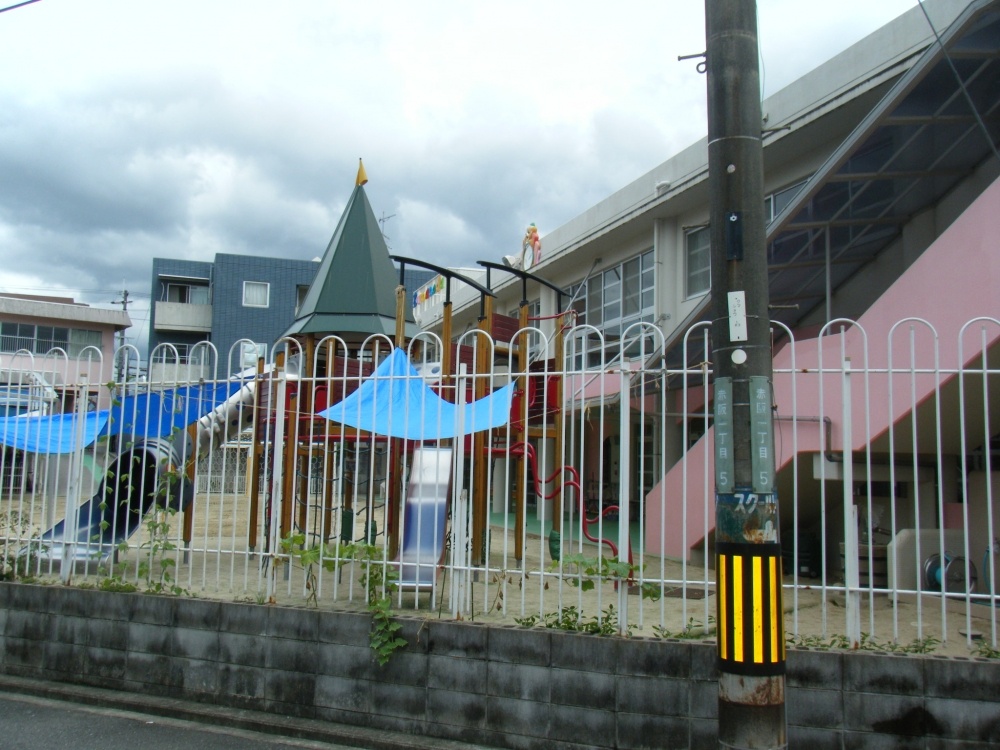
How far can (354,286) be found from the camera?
10859 mm

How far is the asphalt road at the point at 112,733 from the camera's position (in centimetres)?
525

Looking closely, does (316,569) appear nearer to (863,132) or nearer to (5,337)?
(863,132)

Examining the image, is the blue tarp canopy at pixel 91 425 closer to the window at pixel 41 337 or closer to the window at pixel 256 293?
the window at pixel 256 293

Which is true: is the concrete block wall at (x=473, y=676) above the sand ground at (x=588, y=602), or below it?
below

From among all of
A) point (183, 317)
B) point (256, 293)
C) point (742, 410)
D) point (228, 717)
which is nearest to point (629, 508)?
point (742, 410)

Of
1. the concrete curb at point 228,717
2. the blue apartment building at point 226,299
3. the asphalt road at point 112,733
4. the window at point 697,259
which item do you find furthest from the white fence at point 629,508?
the blue apartment building at point 226,299

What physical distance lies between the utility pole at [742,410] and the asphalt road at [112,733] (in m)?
2.98

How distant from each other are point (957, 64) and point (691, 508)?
497cm

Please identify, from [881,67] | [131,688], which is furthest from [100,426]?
[881,67]

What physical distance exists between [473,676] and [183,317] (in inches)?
1272

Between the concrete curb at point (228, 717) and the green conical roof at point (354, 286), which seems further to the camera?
the green conical roof at point (354, 286)

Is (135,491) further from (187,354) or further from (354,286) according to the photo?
(354,286)

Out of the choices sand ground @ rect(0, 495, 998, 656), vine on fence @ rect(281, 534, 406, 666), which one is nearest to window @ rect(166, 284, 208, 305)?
sand ground @ rect(0, 495, 998, 656)

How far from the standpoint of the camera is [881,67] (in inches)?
346
